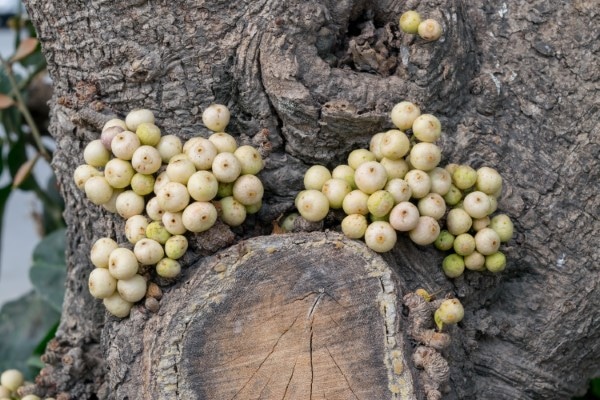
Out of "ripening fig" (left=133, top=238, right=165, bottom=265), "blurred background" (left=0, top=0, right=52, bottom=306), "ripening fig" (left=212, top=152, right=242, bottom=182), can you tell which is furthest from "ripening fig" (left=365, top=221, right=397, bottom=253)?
"blurred background" (left=0, top=0, right=52, bottom=306)

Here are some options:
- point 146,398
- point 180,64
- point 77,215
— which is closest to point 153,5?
point 180,64

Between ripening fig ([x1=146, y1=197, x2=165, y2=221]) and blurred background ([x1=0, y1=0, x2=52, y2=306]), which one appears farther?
blurred background ([x1=0, y1=0, x2=52, y2=306])

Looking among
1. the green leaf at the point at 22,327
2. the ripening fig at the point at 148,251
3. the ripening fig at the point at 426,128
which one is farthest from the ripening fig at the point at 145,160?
the green leaf at the point at 22,327

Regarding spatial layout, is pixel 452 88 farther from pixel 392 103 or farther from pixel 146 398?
pixel 146 398

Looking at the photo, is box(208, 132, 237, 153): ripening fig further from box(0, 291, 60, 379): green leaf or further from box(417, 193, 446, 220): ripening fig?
box(0, 291, 60, 379): green leaf

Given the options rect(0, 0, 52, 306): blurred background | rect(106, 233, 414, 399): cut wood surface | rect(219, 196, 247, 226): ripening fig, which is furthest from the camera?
rect(0, 0, 52, 306): blurred background

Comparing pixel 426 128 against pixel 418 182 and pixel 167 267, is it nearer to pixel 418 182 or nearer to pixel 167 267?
pixel 418 182
